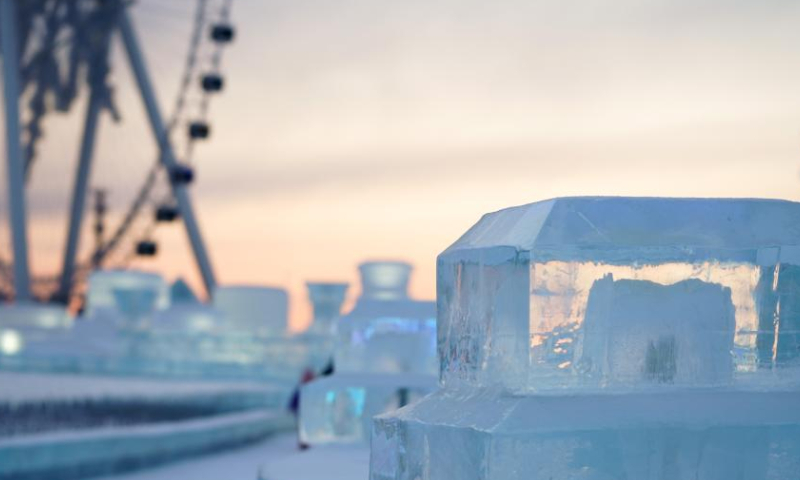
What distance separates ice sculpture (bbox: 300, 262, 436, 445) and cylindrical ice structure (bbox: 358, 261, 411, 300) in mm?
3306

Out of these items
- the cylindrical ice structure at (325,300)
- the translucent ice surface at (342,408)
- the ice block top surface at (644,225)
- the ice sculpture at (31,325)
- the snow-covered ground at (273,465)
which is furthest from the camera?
the ice sculpture at (31,325)

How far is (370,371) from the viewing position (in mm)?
6301

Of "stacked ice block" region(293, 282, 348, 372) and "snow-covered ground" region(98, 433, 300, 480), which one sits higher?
"stacked ice block" region(293, 282, 348, 372)

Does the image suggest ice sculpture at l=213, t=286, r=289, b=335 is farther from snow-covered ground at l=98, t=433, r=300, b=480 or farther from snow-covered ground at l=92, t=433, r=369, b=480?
snow-covered ground at l=98, t=433, r=300, b=480

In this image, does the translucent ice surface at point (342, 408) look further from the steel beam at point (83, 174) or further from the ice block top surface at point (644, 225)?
the steel beam at point (83, 174)

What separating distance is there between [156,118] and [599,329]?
29.0m

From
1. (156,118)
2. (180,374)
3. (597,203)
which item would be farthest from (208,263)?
(597,203)

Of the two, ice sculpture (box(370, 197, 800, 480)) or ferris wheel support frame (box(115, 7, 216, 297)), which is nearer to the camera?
ice sculpture (box(370, 197, 800, 480))

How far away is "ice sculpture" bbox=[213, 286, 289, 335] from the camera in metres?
29.5

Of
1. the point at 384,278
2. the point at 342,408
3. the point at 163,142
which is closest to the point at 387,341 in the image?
the point at 342,408

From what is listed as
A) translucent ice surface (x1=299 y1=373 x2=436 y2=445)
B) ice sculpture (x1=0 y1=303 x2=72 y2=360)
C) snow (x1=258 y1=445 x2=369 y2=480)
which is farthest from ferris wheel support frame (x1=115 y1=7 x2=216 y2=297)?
snow (x1=258 y1=445 x2=369 y2=480)

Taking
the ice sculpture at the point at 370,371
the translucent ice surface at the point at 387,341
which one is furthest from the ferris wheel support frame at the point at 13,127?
the translucent ice surface at the point at 387,341

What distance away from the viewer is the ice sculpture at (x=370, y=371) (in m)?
5.72

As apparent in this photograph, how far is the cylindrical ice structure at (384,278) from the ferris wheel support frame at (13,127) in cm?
1489
